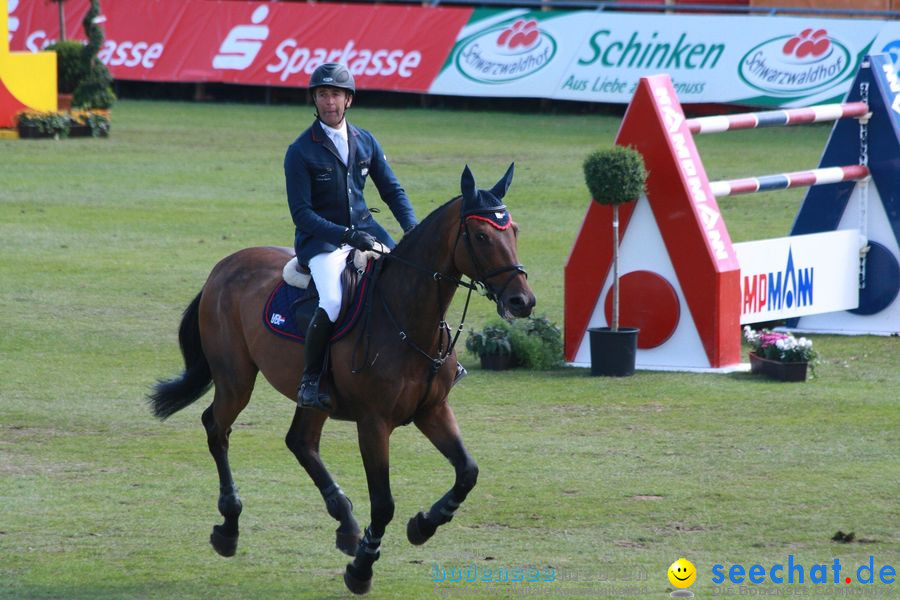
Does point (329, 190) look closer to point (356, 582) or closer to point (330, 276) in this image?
point (330, 276)

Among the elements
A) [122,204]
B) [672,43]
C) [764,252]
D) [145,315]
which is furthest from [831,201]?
[672,43]

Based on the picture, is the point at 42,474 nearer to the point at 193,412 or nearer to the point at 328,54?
the point at 193,412

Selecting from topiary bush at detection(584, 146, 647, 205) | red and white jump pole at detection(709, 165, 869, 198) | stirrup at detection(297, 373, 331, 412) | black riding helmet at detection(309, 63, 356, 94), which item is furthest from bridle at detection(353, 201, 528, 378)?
red and white jump pole at detection(709, 165, 869, 198)

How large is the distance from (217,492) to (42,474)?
4.33 ft

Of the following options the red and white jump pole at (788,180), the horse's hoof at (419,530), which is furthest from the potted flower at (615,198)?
the horse's hoof at (419,530)

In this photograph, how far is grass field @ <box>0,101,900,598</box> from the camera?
816 cm

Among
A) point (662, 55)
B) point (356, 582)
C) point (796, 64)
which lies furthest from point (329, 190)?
point (662, 55)

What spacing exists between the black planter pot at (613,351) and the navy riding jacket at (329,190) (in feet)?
16.3

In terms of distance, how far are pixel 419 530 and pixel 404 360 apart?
0.93m

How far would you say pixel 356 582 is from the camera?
25.1 feet

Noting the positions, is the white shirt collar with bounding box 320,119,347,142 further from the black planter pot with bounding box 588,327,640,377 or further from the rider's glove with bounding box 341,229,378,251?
the black planter pot with bounding box 588,327,640,377

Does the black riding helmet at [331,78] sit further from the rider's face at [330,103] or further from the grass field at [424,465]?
the grass field at [424,465]

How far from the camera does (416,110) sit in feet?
112

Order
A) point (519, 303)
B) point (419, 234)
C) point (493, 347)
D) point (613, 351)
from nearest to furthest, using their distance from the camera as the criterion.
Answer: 1. point (519, 303)
2. point (419, 234)
3. point (613, 351)
4. point (493, 347)
